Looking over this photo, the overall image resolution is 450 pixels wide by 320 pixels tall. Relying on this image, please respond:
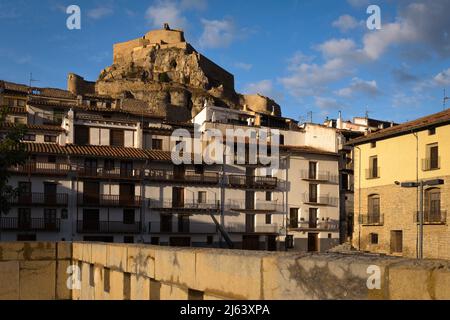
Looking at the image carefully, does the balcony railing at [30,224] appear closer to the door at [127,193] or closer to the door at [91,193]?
the door at [91,193]

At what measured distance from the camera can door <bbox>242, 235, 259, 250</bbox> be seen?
47938mm

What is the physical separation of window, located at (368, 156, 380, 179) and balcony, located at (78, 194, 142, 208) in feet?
64.3

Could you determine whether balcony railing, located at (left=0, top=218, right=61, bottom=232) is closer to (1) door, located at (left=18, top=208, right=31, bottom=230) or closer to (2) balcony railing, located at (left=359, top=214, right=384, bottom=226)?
(1) door, located at (left=18, top=208, right=31, bottom=230)

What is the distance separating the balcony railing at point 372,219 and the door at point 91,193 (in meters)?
21.7

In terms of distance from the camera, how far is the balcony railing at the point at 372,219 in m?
36.9

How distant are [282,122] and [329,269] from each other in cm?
6600

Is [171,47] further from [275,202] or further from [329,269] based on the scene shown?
[329,269]

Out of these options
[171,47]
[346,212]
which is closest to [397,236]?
[346,212]

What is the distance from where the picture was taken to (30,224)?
131 ft

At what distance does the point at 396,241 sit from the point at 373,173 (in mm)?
5462

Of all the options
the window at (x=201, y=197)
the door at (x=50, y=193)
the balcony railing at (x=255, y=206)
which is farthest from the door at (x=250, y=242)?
the door at (x=50, y=193)

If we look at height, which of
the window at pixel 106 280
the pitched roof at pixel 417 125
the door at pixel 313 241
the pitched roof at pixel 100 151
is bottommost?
the door at pixel 313 241

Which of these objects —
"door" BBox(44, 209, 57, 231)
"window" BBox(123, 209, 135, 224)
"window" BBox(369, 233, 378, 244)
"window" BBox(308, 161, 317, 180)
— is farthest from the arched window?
"door" BBox(44, 209, 57, 231)

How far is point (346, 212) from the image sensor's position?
5541 centimetres
